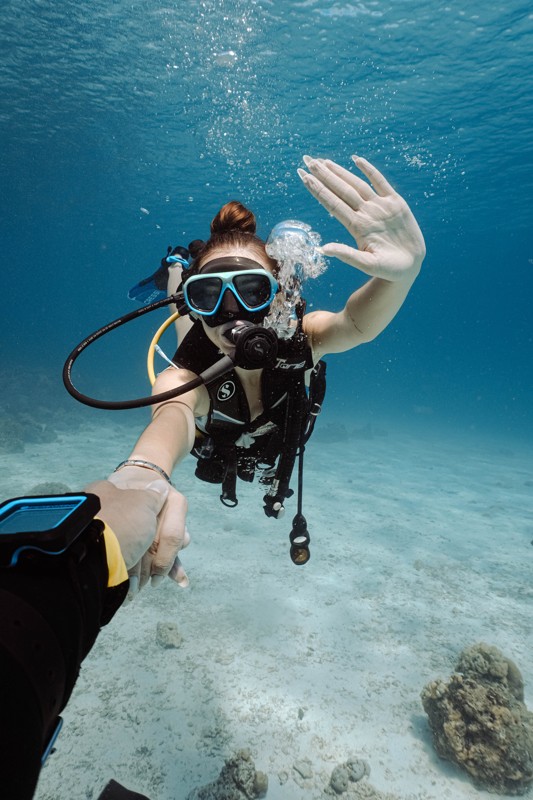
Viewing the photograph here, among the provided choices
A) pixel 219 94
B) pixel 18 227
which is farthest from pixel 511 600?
pixel 18 227

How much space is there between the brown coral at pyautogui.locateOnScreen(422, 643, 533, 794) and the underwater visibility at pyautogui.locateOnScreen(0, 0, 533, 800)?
0.08ft

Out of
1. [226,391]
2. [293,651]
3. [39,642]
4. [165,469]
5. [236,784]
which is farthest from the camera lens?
[293,651]

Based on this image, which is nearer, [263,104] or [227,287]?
[227,287]

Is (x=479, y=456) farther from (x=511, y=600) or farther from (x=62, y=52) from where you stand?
(x=62, y=52)

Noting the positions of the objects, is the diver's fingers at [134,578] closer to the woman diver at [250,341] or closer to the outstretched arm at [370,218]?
the woman diver at [250,341]

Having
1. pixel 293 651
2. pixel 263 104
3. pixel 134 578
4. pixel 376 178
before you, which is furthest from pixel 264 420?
pixel 263 104

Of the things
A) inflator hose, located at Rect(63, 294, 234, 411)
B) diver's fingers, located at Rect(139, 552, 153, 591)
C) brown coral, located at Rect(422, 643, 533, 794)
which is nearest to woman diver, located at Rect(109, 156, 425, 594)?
diver's fingers, located at Rect(139, 552, 153, 591)

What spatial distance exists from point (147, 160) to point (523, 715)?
97.0 feet

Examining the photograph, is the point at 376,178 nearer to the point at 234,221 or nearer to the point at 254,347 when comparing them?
the point at 254,347

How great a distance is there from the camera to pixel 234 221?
3.44 m

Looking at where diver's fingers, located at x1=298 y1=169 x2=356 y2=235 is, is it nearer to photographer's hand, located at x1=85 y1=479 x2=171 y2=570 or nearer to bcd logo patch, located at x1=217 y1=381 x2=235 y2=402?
bcd logo patch, located at x1=217 y1=381 x2=235 y2=402

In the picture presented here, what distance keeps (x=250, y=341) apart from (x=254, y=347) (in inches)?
2.1

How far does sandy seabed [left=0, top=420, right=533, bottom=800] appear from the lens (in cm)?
389

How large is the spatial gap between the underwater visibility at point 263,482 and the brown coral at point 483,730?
0.03 meters
